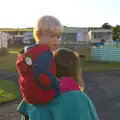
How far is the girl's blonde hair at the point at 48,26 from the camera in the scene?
2.95 meters

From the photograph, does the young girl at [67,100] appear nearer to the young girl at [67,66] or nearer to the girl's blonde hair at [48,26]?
the young girl at [67,66]

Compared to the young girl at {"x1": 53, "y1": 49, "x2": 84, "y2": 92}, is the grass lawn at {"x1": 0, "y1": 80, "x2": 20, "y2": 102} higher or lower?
lower

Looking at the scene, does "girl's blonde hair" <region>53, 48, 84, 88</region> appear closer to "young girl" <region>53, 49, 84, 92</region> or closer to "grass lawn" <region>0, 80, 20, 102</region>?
"young girl" <region>53, 49, 84, 92</region>

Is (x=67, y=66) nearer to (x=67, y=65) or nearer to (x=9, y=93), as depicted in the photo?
(x=67, y=65)

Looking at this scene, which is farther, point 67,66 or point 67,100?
point 67,66

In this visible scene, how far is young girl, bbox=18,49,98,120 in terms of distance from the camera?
9.35ft

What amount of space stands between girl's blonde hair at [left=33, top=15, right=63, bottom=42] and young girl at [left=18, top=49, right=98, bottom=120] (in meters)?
0.18

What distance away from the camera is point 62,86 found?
2.95 m

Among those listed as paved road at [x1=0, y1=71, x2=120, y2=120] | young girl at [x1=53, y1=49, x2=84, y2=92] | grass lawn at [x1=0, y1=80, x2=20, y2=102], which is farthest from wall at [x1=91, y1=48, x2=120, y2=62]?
young girl at [x1=53, y1=49, x2=84, y2=92]

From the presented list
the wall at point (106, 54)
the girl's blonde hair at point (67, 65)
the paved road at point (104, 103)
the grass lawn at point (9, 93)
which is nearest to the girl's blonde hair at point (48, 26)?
the girl's blonde hair at point (67, 65)

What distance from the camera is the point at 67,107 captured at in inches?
112

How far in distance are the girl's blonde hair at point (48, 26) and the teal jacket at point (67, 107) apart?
42 centimetres

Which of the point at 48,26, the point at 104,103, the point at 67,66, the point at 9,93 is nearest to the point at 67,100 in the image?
the point at 67,66

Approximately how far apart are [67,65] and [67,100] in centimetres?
30
